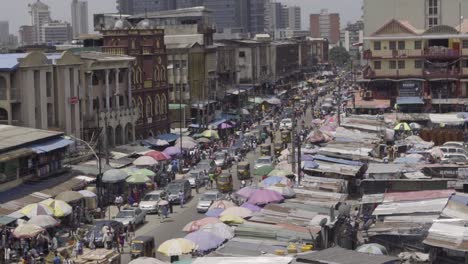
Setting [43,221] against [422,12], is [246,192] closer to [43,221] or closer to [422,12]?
[43,221]

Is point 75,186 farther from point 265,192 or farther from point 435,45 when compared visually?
point 435,45

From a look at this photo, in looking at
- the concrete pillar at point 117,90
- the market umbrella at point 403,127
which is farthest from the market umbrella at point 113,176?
the market umbrella at point 403,127

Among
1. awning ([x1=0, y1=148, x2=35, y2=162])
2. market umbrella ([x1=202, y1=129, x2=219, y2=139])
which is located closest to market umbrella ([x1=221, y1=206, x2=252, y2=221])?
awning ([x1=0, y1=148, x2=35, y2=162])

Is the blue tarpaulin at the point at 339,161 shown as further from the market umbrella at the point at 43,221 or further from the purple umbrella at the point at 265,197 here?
the market umbrella at the point at 43,221

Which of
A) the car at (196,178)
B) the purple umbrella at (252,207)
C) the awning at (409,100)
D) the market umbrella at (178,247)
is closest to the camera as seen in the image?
the market umbrella at (178,247)

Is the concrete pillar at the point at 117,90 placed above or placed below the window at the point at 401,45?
below

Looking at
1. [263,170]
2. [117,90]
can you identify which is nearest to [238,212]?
[263,170]

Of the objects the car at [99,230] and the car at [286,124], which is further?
the car at [286,124]

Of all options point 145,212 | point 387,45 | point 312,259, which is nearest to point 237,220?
point 145,212
